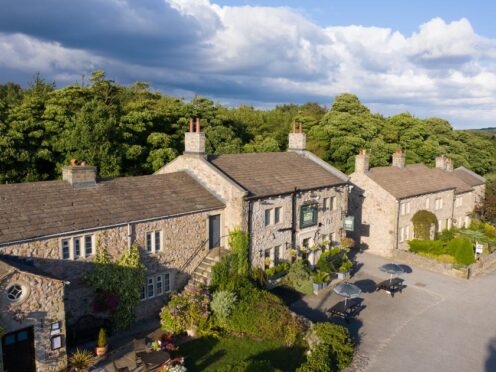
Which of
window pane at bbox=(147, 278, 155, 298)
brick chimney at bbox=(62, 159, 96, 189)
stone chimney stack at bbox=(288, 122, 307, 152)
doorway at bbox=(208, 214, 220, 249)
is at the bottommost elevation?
window pane at bbox=(147, 278, 155, 298)

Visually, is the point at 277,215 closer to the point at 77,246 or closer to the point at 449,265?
the point at 77,246

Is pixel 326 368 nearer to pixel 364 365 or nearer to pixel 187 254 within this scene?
pixel 364 365

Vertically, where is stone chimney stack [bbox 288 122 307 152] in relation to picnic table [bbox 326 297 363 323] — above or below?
above

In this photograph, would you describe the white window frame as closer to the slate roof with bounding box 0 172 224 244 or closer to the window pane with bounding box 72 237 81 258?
the slate roof with bounding box 0 172 224 244

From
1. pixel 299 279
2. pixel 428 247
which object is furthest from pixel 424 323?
pixel 428 247

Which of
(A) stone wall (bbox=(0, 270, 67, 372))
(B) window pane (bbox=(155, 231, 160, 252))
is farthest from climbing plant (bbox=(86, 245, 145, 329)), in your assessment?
(A) stone wall (bbox=(0, 270, 67, 372))

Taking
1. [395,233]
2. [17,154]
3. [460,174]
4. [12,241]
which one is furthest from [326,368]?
[460,174]
